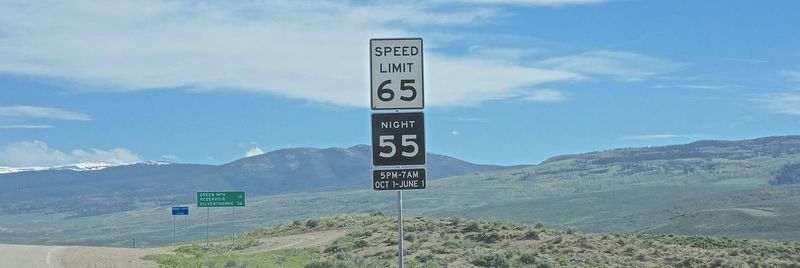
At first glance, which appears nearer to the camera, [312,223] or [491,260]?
[491,260]

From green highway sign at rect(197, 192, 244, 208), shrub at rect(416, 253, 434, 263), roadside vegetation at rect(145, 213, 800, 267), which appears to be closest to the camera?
roadside vegetation at rect(145, 213, 800, 267)

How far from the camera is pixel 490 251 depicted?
136 feet

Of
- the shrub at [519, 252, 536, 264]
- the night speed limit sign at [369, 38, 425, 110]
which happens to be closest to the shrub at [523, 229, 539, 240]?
the shrub at [519, 252, 536, 264]

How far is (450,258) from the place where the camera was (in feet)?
130

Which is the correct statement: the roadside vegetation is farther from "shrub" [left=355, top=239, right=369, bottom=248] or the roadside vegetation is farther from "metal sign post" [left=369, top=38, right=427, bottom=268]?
"metal sign post" [left=369, top=38, right=427, bottom=268]

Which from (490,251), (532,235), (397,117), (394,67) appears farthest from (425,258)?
(394,67)

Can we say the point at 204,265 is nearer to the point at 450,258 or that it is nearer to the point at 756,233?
the point at 450,258

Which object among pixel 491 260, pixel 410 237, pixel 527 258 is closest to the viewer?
pixel 491 260

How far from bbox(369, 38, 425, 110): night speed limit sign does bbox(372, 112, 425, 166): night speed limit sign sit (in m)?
0.39

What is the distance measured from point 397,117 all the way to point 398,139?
0.38 meters

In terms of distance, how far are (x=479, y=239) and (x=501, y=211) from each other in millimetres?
149802

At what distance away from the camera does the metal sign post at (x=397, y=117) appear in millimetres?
16375

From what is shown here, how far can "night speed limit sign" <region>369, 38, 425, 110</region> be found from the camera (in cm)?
1636

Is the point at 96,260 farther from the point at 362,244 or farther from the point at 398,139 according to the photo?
the point at 398,139
